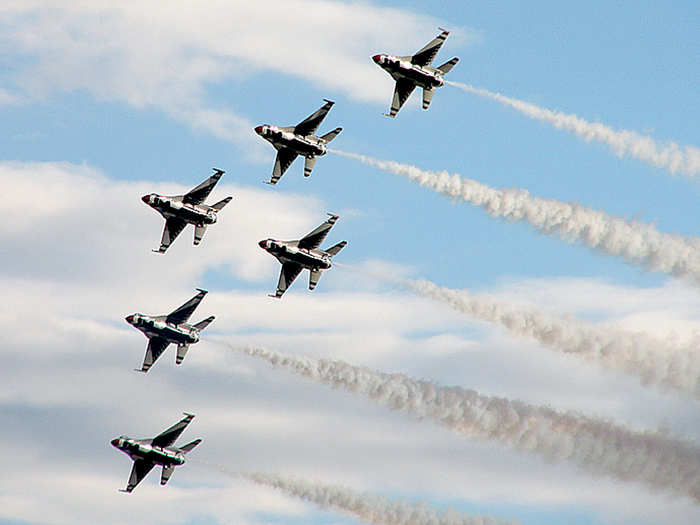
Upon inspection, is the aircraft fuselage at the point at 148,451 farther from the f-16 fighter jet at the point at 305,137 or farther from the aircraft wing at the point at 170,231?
the f-16 fighter jet at the point at 305,137

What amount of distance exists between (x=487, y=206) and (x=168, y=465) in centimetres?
3755

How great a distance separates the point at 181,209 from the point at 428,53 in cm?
2644

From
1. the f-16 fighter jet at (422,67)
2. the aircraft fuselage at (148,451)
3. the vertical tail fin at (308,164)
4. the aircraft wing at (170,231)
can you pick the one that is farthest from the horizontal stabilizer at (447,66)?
the aircraft fuselage at (148,451)

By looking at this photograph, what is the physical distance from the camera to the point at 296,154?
109562 mm

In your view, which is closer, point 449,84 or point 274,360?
point 449,84

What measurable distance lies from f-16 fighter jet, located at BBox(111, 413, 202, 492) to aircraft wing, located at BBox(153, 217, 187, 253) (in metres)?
16.3

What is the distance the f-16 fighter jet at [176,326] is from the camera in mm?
114125

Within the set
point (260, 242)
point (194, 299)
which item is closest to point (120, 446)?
→ point (194, 299)

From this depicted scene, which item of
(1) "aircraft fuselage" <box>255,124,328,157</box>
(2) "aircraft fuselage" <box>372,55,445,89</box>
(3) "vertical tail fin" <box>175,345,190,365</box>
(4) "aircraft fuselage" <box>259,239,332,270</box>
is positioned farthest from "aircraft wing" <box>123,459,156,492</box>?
(2) "aircraft fuselage" <box>372,55,445,89</box>

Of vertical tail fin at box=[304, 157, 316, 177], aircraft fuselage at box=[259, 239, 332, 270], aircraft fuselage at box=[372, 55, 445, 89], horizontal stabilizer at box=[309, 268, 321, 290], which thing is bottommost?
horizontal stabilizer at box=[309, 268, 321, 290]

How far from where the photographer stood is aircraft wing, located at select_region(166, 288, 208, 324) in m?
115

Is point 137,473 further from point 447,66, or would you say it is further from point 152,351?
point 447,66

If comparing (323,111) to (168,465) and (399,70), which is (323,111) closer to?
(399,70)

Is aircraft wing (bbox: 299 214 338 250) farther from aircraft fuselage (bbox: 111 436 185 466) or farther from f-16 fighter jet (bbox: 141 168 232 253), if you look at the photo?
aircraft fuselage (bbox: 111 436 185 466)
